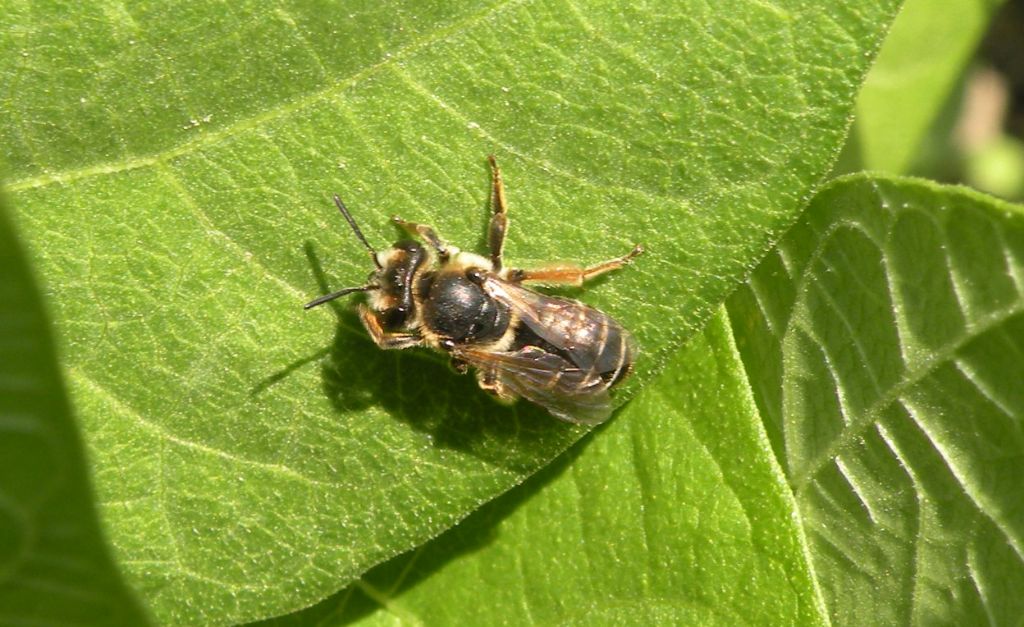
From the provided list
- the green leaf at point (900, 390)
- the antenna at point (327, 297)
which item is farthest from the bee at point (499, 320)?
the green leaf at point (900, 390)

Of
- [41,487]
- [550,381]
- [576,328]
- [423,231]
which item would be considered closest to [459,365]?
[550,381]

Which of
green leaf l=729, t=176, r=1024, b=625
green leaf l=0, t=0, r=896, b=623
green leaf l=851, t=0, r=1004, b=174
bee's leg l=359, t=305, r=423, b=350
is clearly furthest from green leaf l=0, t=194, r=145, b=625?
green leaf l=851, t=0, r=1004, b=174

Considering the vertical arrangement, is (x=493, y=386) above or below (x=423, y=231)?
below

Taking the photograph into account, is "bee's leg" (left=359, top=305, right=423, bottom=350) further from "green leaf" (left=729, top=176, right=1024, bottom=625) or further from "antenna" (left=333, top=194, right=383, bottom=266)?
"green leaf" (left=729, top=176, right=1024, bottom=625)

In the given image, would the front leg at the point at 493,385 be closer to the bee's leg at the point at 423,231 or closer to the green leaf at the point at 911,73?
the bee's leg at the point at 423,231

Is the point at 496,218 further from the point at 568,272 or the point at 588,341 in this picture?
the point at 588,341

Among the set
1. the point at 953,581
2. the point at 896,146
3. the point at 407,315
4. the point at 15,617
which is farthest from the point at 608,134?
the point at 896,146

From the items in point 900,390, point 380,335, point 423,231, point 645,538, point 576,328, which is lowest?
point 645,538
